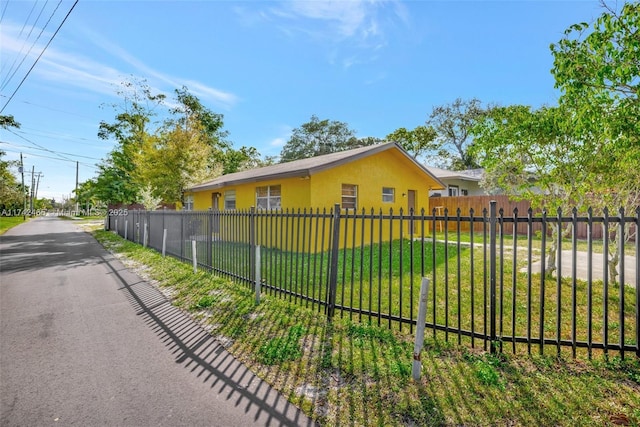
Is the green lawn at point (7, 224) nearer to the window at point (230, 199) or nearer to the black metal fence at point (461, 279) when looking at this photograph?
the window at point (230, 199)

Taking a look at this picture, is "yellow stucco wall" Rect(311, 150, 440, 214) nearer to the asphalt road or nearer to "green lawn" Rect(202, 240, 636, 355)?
"green lawn" Rect(202, 240, 636, 355)

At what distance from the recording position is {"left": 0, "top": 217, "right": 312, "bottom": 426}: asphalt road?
2652 millimetres

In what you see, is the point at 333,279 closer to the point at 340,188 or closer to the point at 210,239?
the point at 210,239

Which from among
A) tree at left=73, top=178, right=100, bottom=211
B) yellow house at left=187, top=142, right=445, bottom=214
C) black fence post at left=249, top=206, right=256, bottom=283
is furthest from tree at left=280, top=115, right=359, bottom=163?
black fence post at left=249, top=206, right=256, bottom=283

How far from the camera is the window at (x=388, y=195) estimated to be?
556 inches

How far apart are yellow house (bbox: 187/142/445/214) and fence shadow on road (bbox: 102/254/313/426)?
6.06 metres

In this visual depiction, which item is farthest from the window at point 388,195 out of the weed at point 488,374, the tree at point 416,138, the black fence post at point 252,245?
the tree at point 416,138

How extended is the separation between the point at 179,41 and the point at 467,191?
76.5 feet

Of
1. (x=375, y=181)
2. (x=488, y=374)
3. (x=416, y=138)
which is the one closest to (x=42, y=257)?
(x=375, y=181)

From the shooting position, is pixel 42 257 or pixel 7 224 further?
pixel 7 224

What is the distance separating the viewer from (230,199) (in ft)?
52.8

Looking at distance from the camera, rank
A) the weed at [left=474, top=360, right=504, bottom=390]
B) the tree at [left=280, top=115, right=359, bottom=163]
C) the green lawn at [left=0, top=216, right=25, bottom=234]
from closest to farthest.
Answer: the weed at [left=474, top=360, right=504, bottom=390]
the green lawn at [left=0, top=216, right=25, bottom=234]
the tree at [left=280, top=115, right=359, bottom=163]

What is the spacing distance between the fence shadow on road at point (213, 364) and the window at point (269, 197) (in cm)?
715

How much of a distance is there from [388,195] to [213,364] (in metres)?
12.0
